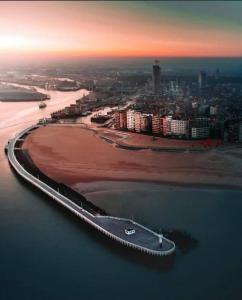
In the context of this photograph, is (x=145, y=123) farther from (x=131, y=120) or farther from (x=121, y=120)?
(x=121, y=120)

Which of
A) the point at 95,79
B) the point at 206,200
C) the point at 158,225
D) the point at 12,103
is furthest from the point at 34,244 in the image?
the point at 95,79

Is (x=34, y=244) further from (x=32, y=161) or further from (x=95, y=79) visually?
(x=95, y=79)

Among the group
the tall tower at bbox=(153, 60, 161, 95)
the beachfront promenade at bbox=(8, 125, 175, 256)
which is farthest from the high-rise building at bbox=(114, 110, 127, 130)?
the tall tower at bbox=(153, 60, 161, 95)

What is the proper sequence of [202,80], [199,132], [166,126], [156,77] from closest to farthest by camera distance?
[199,132] → [166,126] → [202,80] → [156,77]

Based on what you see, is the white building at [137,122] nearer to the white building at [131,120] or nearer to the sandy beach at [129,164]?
the white building at [131,120]

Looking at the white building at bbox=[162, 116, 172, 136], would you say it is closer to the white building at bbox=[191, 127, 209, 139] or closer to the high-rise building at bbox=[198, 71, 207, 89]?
the white building at bbox=[191, 127, 209, 139]

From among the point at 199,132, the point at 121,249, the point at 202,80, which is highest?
the point at 202,80

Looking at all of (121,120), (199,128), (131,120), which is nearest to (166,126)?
(199,128)

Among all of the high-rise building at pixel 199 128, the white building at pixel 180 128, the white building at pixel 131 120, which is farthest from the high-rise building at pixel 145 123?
the high-rise building at pixel 199 128
